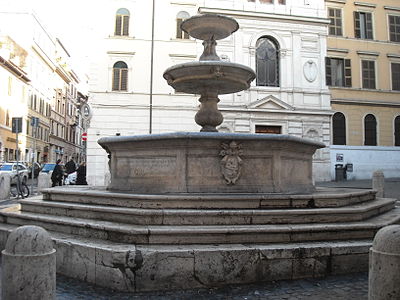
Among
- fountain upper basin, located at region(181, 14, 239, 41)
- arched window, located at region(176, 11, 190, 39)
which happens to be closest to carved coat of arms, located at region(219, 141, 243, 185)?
fountain upper basin, located at region(181, 14, 239, 41)

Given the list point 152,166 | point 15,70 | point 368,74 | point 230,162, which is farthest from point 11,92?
point 230,162

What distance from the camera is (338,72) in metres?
26.2

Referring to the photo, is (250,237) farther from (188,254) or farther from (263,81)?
(263,81)

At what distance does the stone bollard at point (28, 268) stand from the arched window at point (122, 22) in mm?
22596

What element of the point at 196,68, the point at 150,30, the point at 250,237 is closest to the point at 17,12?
the point at 150,30

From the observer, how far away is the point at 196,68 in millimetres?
7336

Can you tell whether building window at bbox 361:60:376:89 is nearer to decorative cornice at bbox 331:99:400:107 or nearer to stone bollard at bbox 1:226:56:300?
decorative cornice at bbox 331:99:400:107

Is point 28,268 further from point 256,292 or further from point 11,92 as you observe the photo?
point 11,92

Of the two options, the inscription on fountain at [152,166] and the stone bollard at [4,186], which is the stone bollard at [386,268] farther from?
the stone bollard at [4,186]

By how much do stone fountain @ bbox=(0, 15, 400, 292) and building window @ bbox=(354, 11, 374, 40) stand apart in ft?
77.0

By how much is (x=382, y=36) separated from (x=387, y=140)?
7507mm

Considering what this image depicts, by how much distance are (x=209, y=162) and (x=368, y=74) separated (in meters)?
24.6

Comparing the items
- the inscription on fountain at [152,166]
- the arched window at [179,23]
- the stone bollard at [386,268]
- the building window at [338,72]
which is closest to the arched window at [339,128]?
the building window at [338,72]

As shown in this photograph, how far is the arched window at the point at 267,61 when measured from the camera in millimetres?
24375
